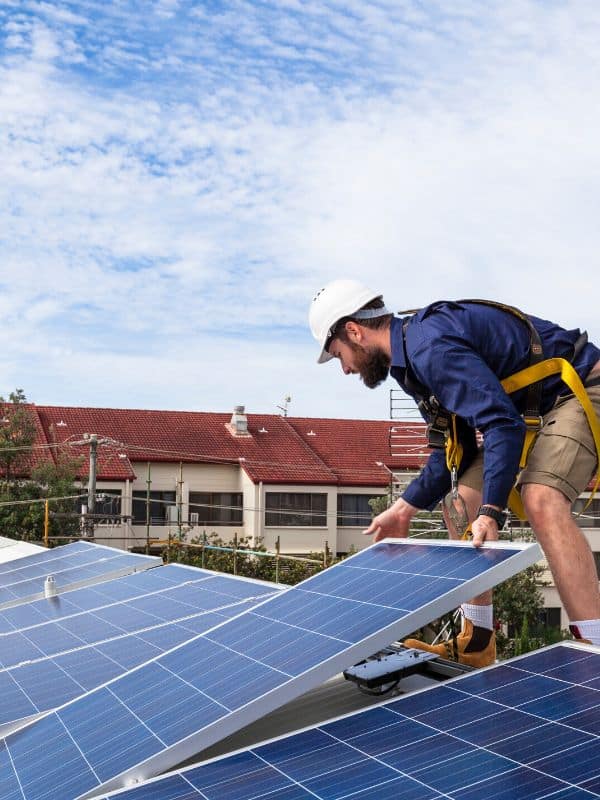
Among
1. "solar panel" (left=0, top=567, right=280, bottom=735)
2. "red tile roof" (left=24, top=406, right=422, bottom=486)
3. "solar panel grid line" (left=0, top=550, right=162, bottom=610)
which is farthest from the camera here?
"red tile roof" (left=24, top=406, right=422, bottom=486)

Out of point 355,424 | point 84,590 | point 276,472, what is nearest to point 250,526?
point 276,472

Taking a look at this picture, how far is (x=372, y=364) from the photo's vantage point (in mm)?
4680

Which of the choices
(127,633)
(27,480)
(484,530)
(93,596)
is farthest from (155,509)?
(484,530)

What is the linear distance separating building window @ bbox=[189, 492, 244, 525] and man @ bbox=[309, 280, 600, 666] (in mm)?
43641

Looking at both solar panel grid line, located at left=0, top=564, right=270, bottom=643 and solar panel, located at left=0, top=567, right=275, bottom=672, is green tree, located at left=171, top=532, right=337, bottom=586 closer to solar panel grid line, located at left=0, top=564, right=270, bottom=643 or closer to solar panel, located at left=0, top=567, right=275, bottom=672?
solar panel grid line, located at left=0, top=564, right=270, bottom=643

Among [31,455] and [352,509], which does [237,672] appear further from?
[352,509]

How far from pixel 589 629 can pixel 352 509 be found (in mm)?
45550

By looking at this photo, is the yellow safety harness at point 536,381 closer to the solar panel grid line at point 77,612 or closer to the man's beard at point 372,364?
the man's beard at point 372,364

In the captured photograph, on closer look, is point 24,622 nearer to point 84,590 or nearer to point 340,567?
point 84,590

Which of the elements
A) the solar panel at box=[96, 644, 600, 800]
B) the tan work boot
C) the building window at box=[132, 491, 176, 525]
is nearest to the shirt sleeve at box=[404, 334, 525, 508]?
the solar panel at box=[96, 644, 600, 800]

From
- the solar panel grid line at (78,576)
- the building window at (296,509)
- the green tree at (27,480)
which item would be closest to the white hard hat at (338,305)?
the solar panel grid line at (78,576)

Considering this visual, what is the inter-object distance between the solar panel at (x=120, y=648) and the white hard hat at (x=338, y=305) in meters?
1.81

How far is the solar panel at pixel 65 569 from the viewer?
314 inches

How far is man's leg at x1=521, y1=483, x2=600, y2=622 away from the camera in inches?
157
